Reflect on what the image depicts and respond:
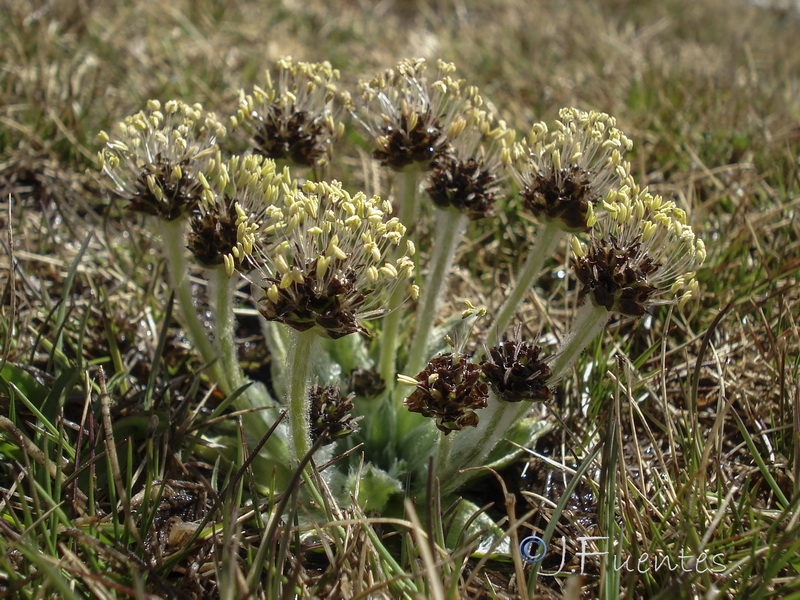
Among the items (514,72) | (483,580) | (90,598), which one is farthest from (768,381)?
(514,72)

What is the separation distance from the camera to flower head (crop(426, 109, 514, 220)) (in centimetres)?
274

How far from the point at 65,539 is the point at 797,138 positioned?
207 inches

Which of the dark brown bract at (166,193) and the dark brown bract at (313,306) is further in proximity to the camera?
the dark brown bract at (166,193)

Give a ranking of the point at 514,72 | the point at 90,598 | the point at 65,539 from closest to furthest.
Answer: the point at 90,598 < the point at 65,539 < the point at 514,72

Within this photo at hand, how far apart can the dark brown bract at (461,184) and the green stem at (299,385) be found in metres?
0.91

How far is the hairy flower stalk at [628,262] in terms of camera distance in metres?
2.27

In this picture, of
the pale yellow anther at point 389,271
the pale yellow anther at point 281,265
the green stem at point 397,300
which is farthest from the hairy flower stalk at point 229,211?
the green stem at point 397,300

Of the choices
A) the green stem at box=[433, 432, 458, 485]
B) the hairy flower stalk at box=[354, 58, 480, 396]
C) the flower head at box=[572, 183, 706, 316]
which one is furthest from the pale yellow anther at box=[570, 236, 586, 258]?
the green stem at box=[433, 432, 458, 485]

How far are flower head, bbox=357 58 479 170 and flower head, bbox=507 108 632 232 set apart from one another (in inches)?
14.0

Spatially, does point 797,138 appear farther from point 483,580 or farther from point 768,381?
point 483,580

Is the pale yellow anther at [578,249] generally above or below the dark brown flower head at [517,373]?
above

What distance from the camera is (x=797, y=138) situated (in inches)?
193

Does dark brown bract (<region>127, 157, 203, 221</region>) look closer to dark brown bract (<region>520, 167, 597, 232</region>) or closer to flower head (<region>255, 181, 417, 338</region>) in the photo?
flower head (<region>255, 181, 417, 338</region>)

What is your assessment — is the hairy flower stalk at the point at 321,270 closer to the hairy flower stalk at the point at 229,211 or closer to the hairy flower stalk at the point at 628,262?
the hairy flower stalk at the point at 229,211
